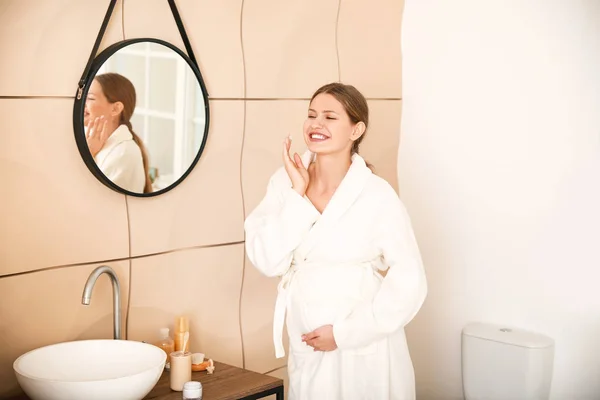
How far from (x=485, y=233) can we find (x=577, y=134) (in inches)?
20.2

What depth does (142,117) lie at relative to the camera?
2.33 m

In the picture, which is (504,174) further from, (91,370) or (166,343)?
(91,370)

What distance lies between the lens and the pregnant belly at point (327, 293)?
239 cm

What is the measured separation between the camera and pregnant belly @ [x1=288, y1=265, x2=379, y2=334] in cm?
239

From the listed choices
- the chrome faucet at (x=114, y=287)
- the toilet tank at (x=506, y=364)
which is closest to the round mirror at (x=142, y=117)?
the chrome faucet at (x=114, y=287)

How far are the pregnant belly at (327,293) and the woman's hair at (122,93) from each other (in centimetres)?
61

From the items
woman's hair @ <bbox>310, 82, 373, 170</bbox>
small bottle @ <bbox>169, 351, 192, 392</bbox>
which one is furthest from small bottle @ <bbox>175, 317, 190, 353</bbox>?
woman's hair @ <bbox>310, 82, 373, 170</bbox>

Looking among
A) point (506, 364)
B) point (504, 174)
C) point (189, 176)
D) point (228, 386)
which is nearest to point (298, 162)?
point (189, 176)

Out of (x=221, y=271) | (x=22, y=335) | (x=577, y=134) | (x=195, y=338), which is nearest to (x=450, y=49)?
(x=577, y=134)

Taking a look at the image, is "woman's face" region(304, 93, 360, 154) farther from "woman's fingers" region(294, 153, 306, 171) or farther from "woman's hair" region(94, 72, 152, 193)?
"woman's hair" region(94, 72, 152, 193)

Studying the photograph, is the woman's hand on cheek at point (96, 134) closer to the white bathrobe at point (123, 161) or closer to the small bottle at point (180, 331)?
the white bathrobe at point (123, 161)

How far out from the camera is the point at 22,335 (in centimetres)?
213

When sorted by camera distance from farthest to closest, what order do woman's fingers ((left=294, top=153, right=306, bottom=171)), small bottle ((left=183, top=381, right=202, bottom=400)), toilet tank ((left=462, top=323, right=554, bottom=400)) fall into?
toilet tank ((left=462, top=323, right=554, bottom=400)) < woman's fingers ((left=294, top=153, right=306, bottom=171)) < small bottle ((left=183, top=381, right=202, bottom=400))

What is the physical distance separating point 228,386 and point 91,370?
366 millimetres
